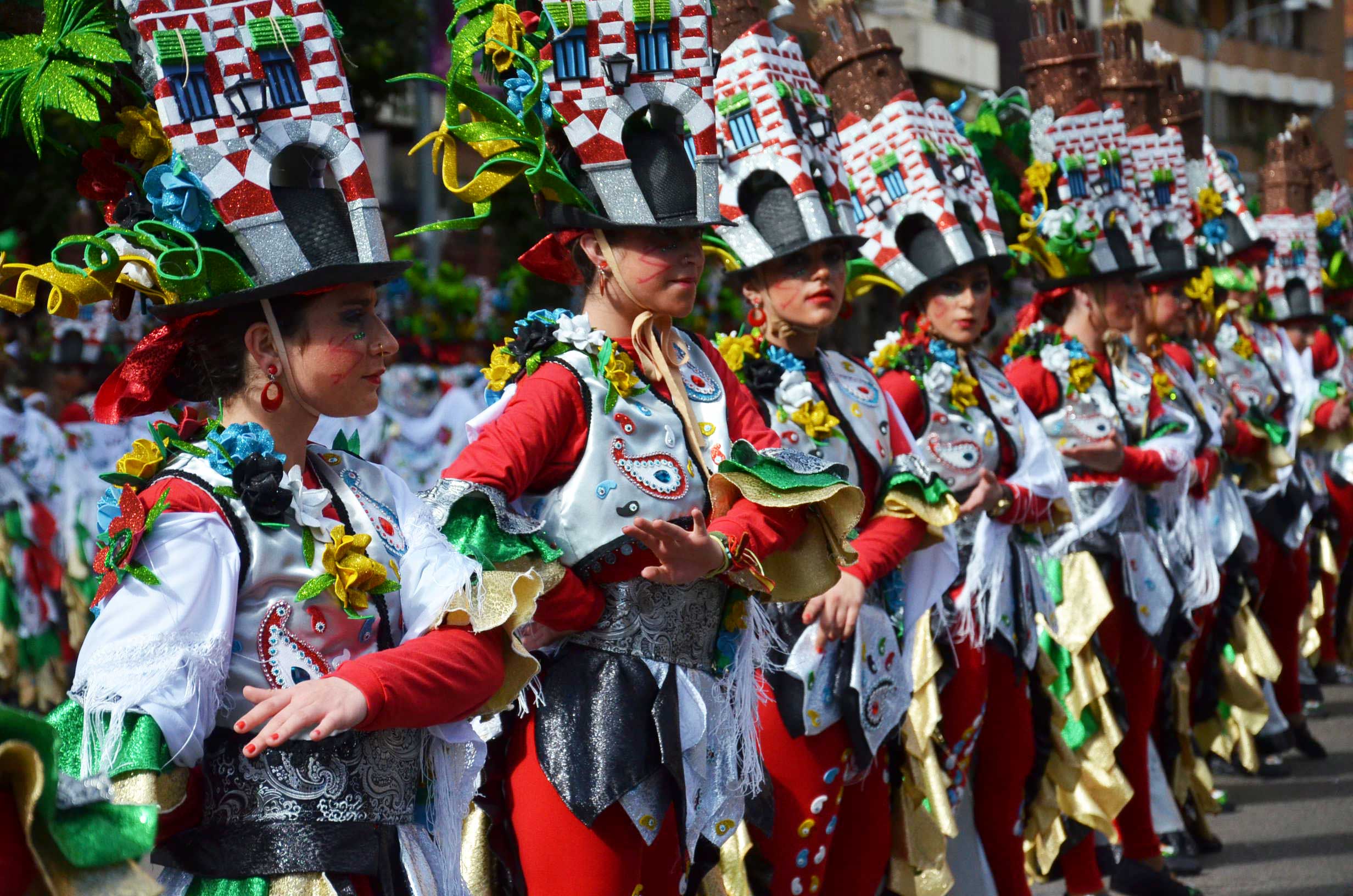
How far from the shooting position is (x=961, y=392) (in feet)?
17.4

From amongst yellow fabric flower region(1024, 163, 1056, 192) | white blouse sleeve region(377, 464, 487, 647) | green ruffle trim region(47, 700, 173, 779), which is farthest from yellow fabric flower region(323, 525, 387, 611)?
yellow fabric flower region(1024, 163, 1056, 192)

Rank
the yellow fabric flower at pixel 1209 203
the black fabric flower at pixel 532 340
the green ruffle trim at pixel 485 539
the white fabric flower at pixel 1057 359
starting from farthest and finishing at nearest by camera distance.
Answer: the yellow fabric flower at pixel 1209 203 → the white fabric flower at pixel 1057 359 → the black fabric flower at pixel 532 340 → the green ruffle trim at pixel 485 539

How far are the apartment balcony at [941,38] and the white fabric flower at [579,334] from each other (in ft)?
70.7

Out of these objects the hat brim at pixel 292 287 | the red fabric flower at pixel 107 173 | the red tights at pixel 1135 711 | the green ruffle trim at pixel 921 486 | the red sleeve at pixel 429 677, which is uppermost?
A: the red fabric flower at pixel 107 173

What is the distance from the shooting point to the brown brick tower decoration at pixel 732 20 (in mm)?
4859

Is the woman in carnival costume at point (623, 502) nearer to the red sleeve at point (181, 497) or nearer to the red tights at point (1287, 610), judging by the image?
the red sleeve at point (181, 497)

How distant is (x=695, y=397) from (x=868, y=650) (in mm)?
1062

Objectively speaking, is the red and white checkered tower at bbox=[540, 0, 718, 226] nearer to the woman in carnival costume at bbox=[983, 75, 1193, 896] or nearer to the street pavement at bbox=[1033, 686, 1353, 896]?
the woman in carnival costume at bbox=[983, 75, 1193, 896]

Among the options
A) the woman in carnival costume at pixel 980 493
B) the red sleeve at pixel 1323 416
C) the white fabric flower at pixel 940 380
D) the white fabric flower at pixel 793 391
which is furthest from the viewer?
the red sleeve at pixel 1323 416

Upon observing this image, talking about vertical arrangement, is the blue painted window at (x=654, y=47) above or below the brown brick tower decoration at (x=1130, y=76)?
above

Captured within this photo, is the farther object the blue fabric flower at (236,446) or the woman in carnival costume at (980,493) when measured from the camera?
the woman in carnival costume at (980,493)

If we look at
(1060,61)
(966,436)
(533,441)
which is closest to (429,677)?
(533,441)

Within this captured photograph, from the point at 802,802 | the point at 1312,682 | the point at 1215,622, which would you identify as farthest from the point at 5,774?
the point at 1312,682

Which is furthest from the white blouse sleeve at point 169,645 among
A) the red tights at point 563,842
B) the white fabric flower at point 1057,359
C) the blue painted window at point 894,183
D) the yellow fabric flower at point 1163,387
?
the yellow fabric flower at point 1163,387
